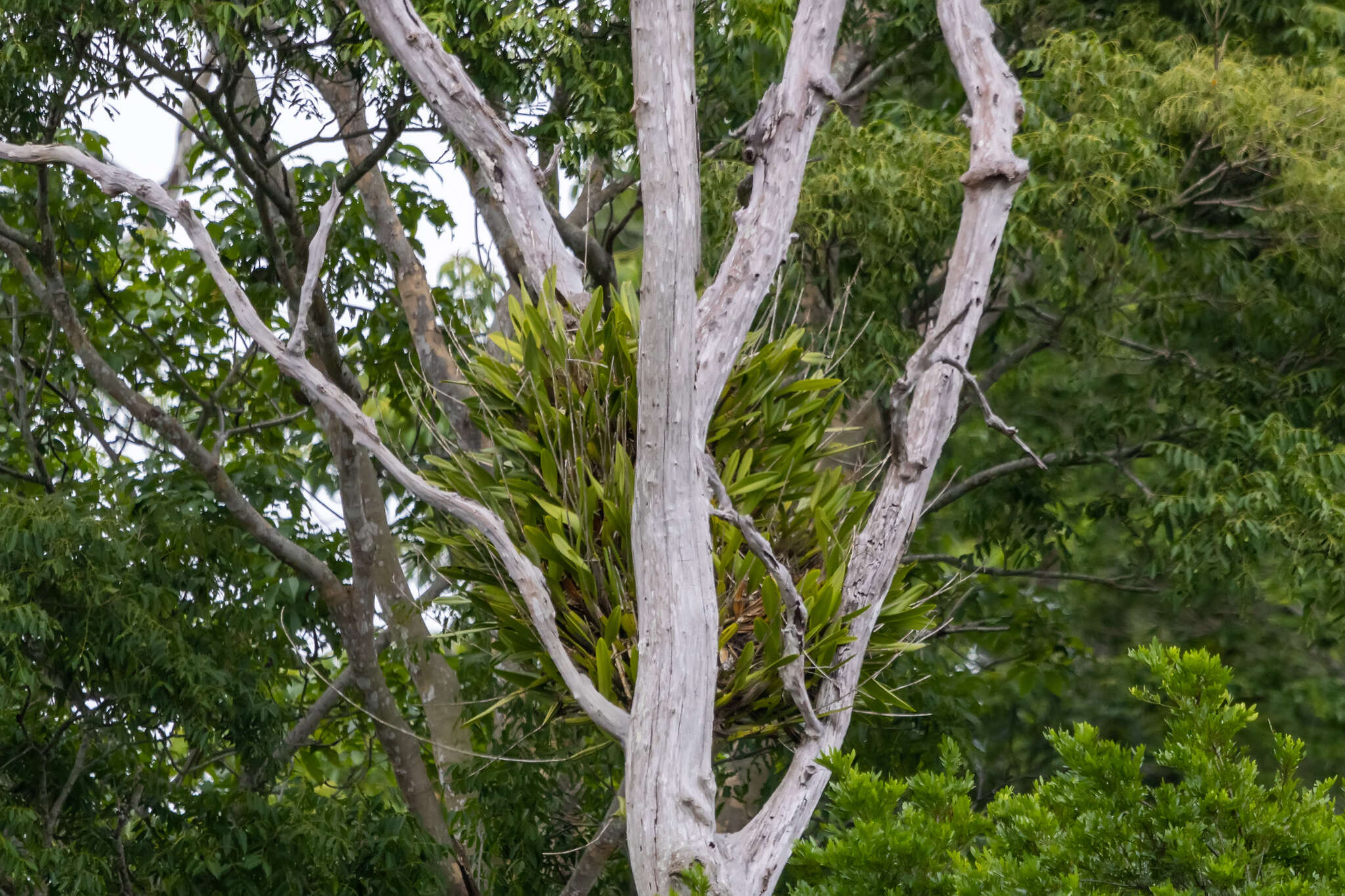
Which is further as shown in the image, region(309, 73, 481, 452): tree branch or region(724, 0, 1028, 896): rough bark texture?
Result: region(309, 73, 481, 452): tree branch

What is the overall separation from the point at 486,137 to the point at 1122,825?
2004 millimetres

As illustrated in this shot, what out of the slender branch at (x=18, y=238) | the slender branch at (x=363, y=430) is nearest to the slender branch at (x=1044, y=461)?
the slender branch at (x=363, y=430)

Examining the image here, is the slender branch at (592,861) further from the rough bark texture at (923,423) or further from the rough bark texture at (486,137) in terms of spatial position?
the rough bark texture at (486,137)

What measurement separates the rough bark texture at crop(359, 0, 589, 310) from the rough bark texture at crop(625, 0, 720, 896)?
602 mm

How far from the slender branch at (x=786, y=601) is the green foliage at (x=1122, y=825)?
31 cm

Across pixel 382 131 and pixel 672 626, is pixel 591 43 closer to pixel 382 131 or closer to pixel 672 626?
pixel 382 131

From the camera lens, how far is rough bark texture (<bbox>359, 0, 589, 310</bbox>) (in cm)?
310

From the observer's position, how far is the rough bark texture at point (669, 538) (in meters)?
2.62

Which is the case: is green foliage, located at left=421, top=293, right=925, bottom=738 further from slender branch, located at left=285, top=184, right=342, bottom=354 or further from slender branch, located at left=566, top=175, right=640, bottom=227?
slender branch, located at left=566, top=175, right=640, bottom=227

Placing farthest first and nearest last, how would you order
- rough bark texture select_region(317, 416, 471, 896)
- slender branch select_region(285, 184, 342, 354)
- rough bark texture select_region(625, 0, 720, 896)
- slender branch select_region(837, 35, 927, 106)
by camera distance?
slender branch select_region(837, 35, 927, 106)
rough bark texture select_region(317, 416, 471, 896)
slender branch select_region(285, 184, 342, 354)
rough bark texture select_region(625, 0, 720, 896)

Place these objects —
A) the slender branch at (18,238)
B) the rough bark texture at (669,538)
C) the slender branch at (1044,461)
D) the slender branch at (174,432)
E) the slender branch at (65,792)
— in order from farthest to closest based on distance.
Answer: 1. the slender branch at (1044,461)
2. the slender branch at (18,238)
3. the slender branch at (174,432)
4. the slender branch at (65,792)
5. the rough bark texture at (669,538)

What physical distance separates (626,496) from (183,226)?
1.27 meters

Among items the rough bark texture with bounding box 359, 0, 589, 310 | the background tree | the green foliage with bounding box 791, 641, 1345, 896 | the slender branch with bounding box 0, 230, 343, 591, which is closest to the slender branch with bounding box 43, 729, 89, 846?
the background tree

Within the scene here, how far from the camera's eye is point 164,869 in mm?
4742
